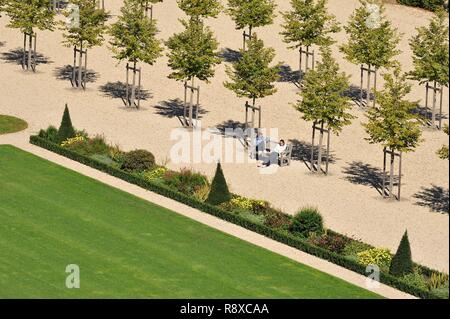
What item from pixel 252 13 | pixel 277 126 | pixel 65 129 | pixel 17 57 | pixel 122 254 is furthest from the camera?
pixel 17 57

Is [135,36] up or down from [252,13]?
down

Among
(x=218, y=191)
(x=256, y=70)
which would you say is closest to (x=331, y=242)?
(x=218, y=191)

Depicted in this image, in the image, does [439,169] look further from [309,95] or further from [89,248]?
[89,248]

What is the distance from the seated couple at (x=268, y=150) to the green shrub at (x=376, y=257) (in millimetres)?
15850

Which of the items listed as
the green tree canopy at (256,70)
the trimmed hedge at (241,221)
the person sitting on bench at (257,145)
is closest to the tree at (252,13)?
the green tree canopy at (256,70)

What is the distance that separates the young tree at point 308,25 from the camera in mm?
87625

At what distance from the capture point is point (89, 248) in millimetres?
59594

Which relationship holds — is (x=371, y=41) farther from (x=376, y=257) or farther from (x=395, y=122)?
(x=376, y=257)

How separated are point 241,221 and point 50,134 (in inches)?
680

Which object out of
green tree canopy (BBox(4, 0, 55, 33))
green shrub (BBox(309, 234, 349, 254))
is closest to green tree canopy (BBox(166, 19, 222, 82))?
green tree canopy (BBox(4, 0, 55, 33))

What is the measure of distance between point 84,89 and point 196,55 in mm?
11105

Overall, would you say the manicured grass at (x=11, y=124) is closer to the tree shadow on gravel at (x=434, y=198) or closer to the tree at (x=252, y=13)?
the tree at (x=252, y=13)

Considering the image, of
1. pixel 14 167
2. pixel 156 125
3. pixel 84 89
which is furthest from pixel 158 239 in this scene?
pixel 84 89

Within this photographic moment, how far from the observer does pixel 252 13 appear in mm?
91812
